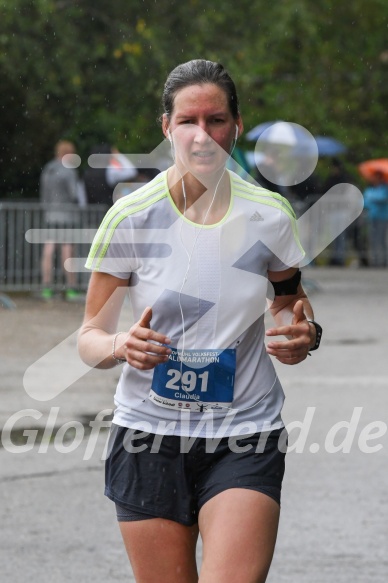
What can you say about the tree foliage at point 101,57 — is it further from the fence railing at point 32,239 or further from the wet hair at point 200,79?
the wet hair at point 200,79

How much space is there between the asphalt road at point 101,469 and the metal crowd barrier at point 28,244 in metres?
4.58

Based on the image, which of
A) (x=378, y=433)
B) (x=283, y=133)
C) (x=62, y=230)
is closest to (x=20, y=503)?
(x=378, y=433)

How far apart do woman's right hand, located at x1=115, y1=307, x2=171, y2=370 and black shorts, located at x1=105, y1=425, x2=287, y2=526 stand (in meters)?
0.42

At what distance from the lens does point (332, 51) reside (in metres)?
37.2

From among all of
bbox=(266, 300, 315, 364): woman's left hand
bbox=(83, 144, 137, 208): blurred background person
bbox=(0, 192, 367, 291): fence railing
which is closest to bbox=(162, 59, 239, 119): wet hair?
bbox=(266, 300, 315, 364): woman's left hand

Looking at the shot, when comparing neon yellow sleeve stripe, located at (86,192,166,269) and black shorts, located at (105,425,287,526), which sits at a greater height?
neon yellow sleeve stripe, located at (86,192,166,269)

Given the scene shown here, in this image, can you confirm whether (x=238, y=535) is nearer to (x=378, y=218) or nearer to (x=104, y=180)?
(x=104, y=180)

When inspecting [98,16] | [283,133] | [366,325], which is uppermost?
[98,16]

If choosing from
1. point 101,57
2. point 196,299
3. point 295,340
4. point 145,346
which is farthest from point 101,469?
point 101,57

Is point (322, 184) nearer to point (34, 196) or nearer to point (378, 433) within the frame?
point (34, 196)

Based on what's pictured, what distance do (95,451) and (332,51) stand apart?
29.4 metres

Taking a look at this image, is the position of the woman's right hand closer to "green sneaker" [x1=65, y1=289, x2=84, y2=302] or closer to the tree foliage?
"green sneaker" [x1=65, y1=289, x2=84, y2=302]

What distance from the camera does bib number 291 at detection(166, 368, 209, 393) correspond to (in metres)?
4.07

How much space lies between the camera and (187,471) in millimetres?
4113
